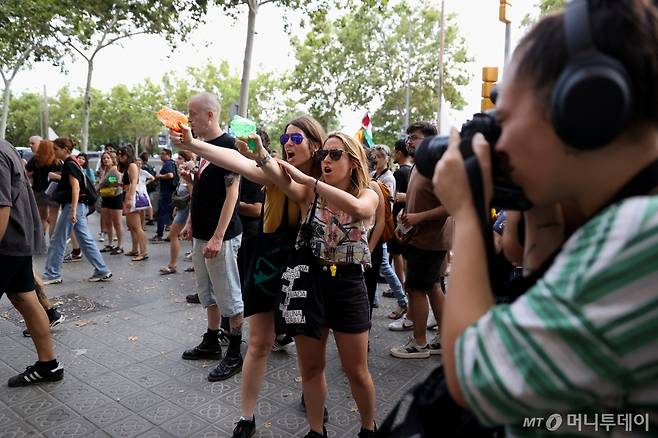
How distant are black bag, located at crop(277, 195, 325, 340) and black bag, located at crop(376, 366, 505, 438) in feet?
4.72

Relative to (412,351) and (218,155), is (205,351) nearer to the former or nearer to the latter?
(412,351)

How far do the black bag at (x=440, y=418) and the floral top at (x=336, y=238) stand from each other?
1.55m

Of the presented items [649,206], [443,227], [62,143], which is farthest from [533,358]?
[62,143]

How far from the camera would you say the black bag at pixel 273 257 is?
2807mm

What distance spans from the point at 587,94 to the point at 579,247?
0.25 m

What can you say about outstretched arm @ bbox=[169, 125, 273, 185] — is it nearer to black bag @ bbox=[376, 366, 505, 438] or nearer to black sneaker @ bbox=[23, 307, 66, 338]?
black bag @ bbox=[376, 366, 505, 438]

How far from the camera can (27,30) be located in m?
16.6

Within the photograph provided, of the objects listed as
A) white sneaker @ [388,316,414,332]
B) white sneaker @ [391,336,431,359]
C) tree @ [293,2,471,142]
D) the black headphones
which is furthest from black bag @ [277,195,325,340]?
tree @ [293,2,471,142]

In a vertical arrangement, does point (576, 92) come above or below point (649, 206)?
above

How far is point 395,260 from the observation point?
6.43m

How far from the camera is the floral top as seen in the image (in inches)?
103

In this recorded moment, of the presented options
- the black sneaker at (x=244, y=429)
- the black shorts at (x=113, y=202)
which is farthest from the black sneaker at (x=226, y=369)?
the black shorts at (x=113, y=202)

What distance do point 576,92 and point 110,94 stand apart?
5344 centimetres

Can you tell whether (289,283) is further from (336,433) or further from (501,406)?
(501,406)
